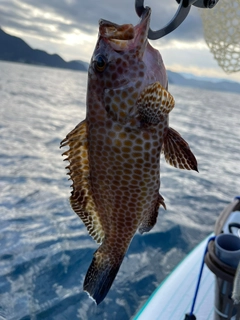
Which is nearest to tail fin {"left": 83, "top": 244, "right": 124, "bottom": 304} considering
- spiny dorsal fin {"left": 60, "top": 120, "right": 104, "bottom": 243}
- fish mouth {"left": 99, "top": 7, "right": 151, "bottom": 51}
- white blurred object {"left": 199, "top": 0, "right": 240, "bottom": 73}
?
spiny dorsal fin {"left": 60, "top": 120, "right": 104, "bottom": 243}

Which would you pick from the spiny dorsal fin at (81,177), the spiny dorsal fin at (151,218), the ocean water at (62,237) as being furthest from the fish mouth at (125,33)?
the ocean water at (62,237)

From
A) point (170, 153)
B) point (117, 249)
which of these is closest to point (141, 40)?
point (170, 153)

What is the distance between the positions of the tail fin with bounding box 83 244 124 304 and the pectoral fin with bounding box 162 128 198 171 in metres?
0.60

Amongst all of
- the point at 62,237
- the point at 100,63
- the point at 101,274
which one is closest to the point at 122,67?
the point at 100,63

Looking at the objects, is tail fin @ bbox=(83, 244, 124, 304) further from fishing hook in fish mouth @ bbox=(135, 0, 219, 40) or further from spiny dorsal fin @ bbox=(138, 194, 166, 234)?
fishing hook in fish mouth @ bbox=(135, 0, 219, 40)

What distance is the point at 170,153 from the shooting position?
5.06ft

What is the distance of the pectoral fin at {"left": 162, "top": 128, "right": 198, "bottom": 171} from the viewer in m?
1.50

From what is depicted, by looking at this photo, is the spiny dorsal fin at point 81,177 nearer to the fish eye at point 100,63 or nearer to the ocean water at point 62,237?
the fish eye at point 100,63

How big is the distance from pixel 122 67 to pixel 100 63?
11cm

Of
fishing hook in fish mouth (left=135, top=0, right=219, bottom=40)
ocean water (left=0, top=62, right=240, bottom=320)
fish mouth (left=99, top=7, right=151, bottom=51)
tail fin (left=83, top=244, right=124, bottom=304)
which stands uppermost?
fishing hook in fish mouth (left=135, top=0, right=219, bottom=40)

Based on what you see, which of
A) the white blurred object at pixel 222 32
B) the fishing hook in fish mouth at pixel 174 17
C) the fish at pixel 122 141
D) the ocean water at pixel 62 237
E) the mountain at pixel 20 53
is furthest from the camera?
the mountain at pixel 20 53

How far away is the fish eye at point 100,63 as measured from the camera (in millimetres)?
1618

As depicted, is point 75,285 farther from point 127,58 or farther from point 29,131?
point 29,131

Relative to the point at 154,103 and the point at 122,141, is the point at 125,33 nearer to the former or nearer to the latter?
the point at 154,103
